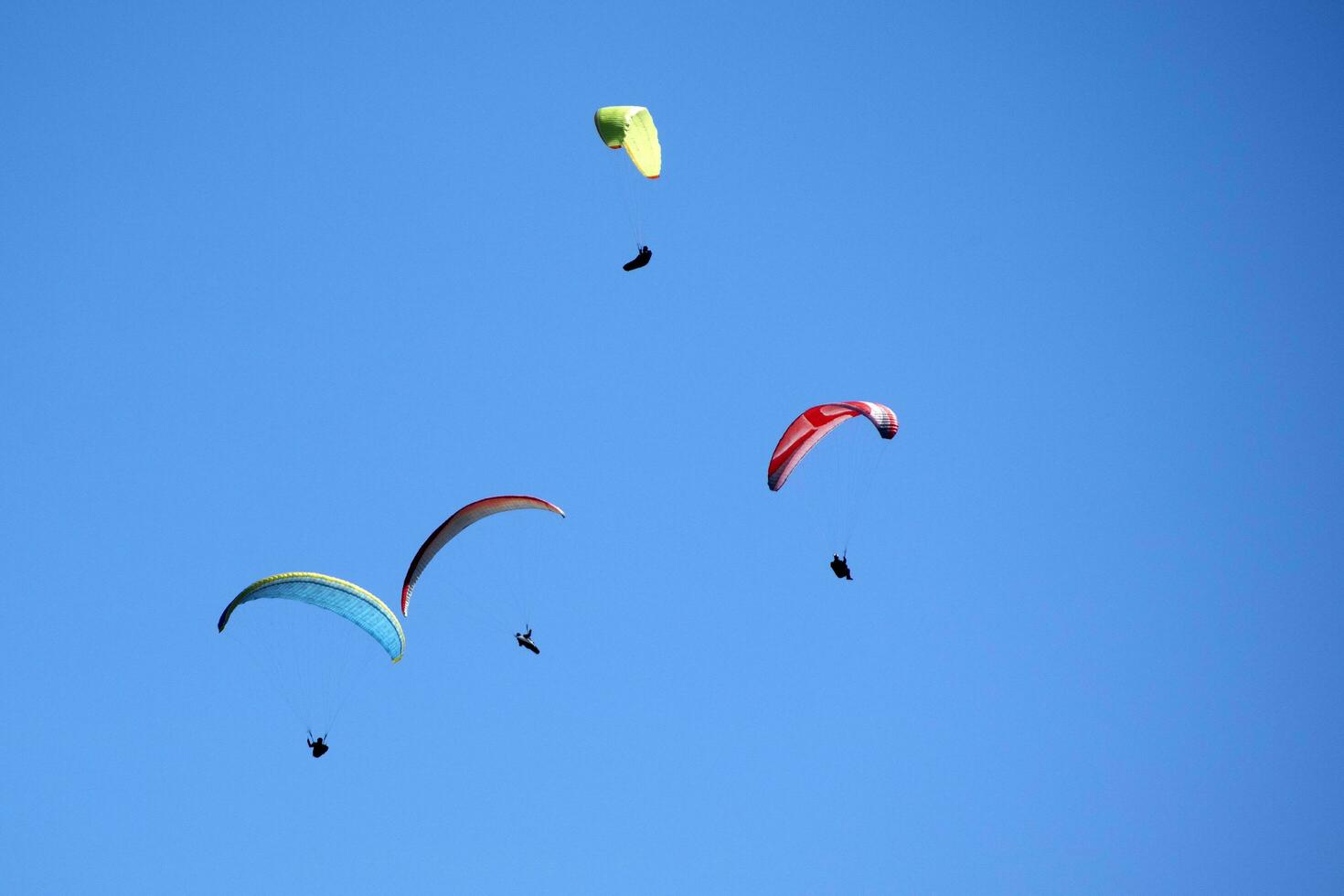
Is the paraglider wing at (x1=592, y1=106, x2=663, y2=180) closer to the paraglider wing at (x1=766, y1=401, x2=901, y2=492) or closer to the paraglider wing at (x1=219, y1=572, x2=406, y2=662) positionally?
the paraglider wing at (x1=766, y1=401, x2=901, y2=492)

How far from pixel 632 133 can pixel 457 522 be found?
879 cm

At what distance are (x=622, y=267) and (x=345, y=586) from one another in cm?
878

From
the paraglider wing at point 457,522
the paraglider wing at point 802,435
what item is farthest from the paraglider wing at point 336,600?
the paraglider wing at point 802,435

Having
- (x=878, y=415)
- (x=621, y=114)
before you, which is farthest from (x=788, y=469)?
(x=621, y=114)

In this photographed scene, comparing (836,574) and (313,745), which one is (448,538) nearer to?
(313,745)

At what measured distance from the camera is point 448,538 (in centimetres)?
3484

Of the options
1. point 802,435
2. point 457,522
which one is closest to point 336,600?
point 457,522

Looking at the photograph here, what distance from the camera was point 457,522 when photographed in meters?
34.6

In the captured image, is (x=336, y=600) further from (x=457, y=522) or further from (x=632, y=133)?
(x=632, y=133)

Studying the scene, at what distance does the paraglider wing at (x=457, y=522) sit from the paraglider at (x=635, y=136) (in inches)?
210

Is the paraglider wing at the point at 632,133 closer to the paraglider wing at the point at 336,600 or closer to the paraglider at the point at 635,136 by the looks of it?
the paraglider at the point at 635,136

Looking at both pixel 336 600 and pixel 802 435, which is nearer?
pixel 336 600

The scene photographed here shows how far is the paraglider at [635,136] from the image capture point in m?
35.0

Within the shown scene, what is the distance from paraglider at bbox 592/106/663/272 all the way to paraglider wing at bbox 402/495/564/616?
17.5 ft
